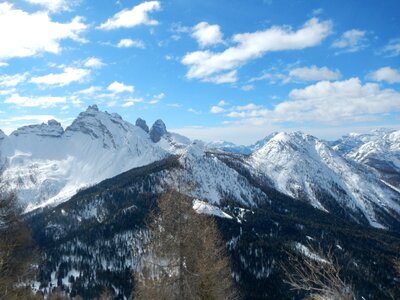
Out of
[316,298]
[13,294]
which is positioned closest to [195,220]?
[316,298]

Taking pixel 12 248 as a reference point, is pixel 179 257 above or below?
below

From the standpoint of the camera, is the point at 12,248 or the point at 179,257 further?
the point at 12,248

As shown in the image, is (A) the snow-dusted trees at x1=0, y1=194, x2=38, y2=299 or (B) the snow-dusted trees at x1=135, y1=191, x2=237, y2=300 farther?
(A) the snow-dusted trees at x1=0, y1=194, x2=38, y2=299

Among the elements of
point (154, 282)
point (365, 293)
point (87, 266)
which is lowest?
point (365, 293)

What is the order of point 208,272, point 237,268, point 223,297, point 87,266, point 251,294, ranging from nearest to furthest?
point 208,272 < point 223,297 < point 251,294 < point 237,268 < point 87,266

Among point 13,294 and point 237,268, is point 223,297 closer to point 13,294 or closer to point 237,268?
point 13,294
